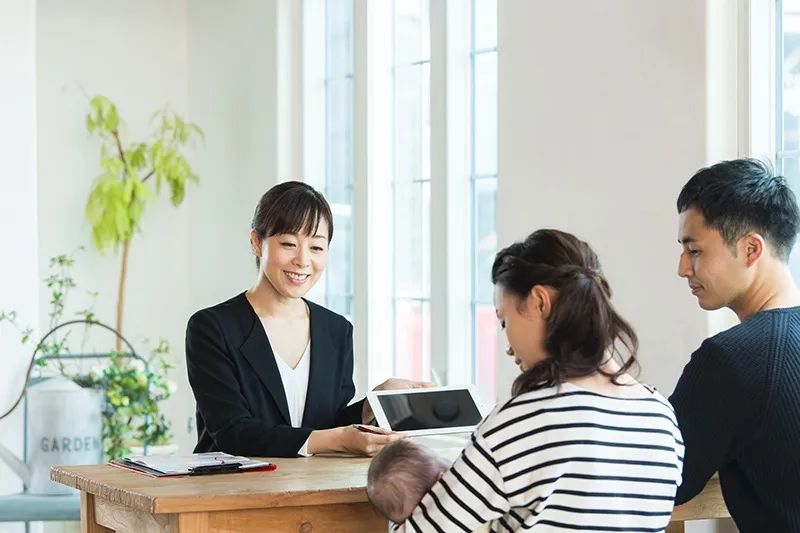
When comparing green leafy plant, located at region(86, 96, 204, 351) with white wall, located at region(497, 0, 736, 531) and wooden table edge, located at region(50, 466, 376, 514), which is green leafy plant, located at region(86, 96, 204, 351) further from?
wooden table edge, located at region(50, 466, 376, 514)

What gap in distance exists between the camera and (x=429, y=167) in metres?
4.25

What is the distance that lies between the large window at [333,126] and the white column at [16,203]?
115cm

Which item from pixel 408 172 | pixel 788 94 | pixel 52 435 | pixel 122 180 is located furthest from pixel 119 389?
pixel 788 94

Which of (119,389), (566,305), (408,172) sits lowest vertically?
(119,389)

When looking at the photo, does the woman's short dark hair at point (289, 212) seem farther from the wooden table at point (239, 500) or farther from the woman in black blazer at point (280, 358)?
the wooden table at point (239, 500)

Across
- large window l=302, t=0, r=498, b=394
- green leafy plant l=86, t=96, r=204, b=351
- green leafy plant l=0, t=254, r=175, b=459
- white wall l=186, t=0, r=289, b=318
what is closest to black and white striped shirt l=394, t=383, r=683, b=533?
large window l=302, t=0, r=498, b=394

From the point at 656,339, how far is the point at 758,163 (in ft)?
2.93

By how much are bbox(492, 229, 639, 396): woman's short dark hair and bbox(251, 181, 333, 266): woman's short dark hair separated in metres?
0.91

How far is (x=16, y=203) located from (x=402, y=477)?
2.80 metres

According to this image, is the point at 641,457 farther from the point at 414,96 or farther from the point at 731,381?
the point at 414,96

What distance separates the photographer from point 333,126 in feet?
16.0

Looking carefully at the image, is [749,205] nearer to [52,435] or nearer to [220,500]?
[220,500]

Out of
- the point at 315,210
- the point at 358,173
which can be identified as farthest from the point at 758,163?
the point at 358,173

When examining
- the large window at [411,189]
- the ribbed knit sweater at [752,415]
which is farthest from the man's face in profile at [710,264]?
the large window at [411,189]
